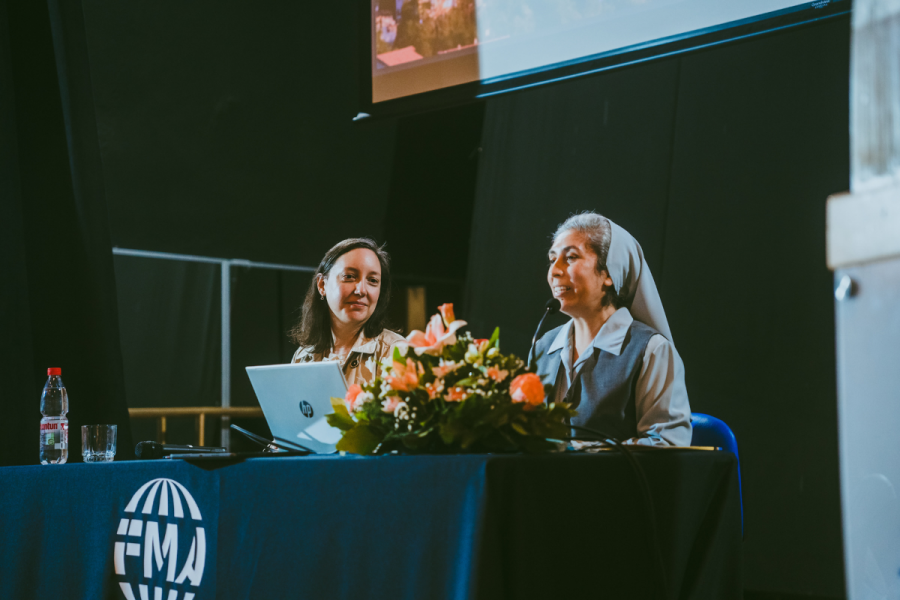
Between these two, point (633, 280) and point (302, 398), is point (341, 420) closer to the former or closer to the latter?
point (302, 398)

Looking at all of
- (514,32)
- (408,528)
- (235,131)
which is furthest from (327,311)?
(235,131)

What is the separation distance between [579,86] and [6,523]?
2.64m

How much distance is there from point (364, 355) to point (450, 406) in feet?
3.56

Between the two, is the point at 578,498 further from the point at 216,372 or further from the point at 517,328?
the point at 216,372

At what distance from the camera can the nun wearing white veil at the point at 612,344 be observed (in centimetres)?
188

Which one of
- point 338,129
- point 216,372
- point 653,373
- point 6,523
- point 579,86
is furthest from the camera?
point 338,129

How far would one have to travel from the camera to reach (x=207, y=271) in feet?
12.5

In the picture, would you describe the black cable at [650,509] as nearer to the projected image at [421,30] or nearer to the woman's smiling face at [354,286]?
the woman's smiling face at [354,286]

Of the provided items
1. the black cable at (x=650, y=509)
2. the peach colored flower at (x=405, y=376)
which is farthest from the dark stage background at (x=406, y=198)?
the peach colored flower at (x=405, y=376)

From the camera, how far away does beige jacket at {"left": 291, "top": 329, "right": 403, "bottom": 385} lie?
2031mm

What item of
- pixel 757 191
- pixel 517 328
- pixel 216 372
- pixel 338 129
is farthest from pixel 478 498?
pixel 338 129

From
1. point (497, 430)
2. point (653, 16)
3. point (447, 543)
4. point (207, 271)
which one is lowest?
point (447, 543)

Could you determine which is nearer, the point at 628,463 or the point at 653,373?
the point at 628,463

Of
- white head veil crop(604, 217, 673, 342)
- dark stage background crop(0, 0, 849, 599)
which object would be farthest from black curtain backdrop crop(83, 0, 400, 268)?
white head veil crop(604, 217, 673, 342)
